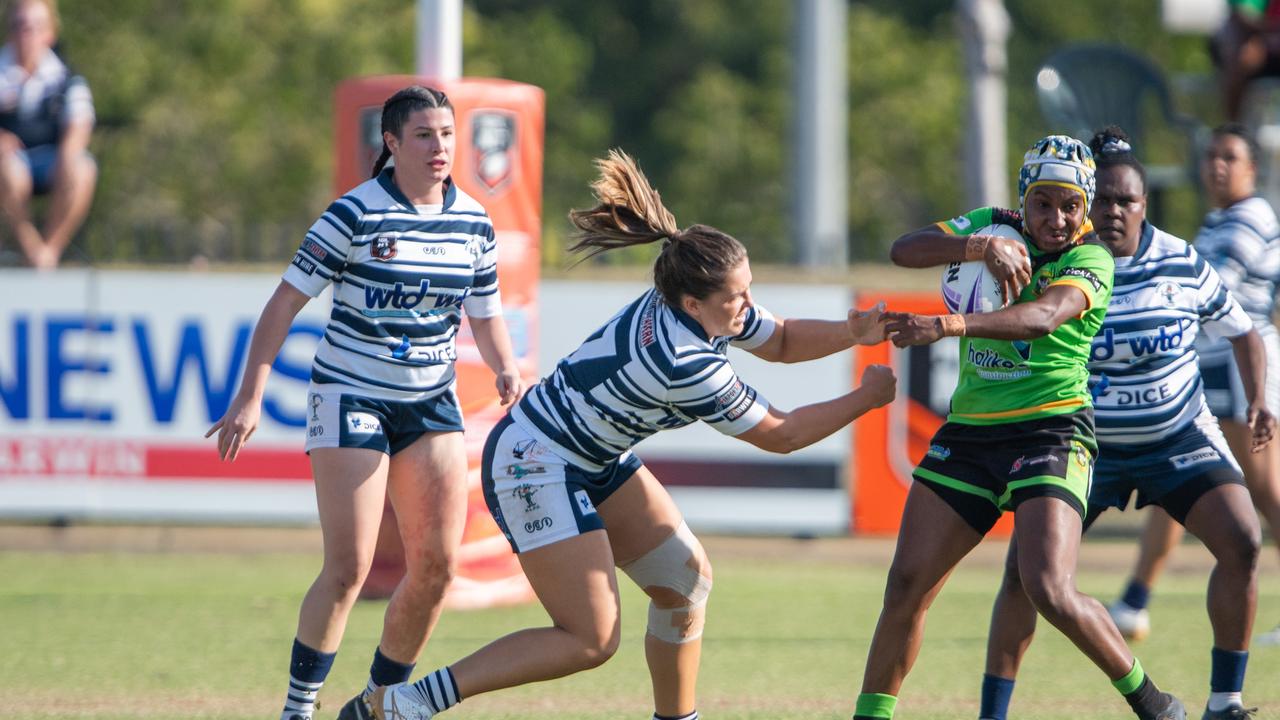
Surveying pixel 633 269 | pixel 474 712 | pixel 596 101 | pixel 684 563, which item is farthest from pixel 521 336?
pixel 596 101

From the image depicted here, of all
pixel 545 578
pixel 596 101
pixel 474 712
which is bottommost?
pixel 474 712

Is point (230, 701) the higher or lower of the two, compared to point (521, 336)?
lower

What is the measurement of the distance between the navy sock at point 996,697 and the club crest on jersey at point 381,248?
8.05 feet

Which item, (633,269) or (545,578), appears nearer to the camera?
(545,578)

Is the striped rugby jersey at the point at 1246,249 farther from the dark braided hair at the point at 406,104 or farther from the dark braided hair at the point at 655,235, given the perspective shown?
the dark braided hair at the point at 406,104

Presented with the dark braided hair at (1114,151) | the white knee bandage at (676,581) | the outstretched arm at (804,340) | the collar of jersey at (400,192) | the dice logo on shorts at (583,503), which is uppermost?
the dark braided hair at (1114,151)

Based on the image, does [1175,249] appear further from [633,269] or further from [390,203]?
[633,269]

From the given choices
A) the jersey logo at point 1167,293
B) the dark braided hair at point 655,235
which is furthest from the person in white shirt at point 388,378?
the jersey logo at point 1167,293

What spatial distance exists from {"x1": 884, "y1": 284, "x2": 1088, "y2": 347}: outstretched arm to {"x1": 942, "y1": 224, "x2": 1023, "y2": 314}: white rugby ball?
4.2 inches

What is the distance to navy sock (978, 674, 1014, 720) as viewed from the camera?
5.92m

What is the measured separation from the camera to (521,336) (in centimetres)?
969

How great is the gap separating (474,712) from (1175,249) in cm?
311

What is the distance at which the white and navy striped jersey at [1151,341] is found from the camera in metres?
6.35

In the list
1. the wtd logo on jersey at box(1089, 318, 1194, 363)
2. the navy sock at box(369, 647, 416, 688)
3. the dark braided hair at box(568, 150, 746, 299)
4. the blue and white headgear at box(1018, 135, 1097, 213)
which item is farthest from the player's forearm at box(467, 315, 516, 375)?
the wtd logo on jersey at box(1089, 318, 1194, 363)
